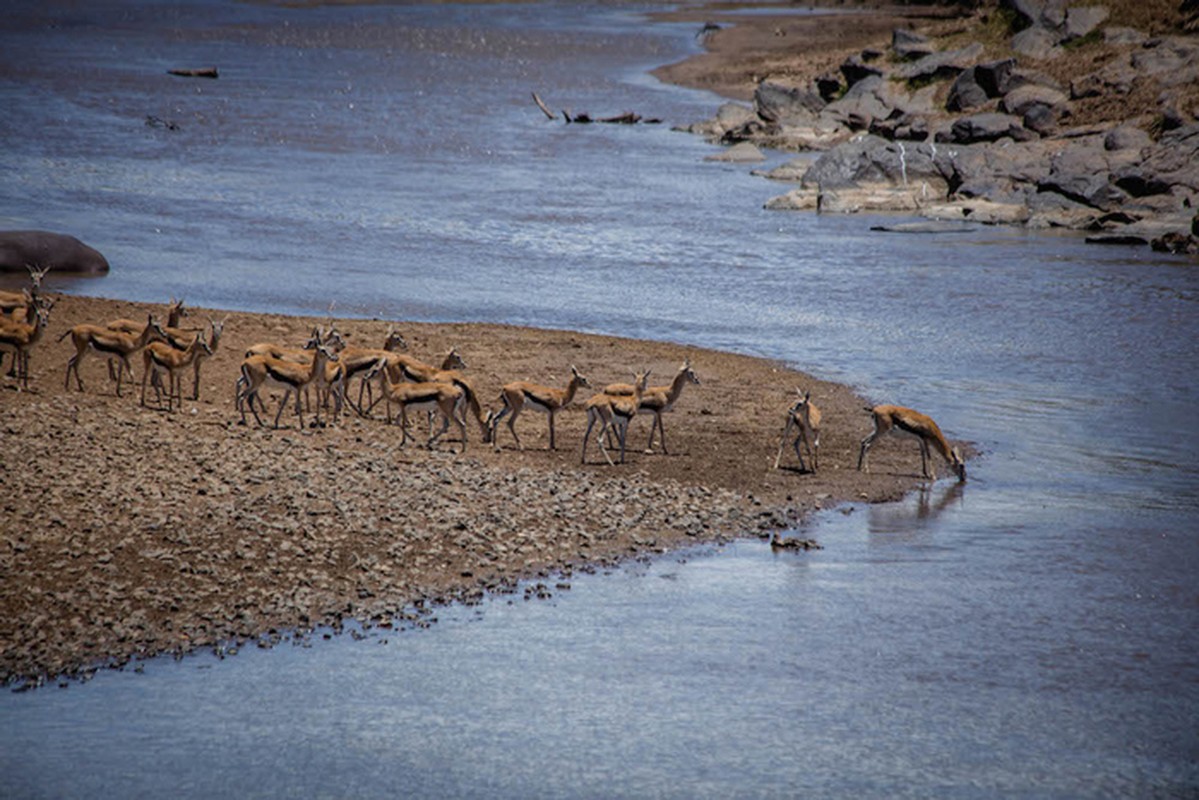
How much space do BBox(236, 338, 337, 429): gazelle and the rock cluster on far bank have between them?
85.9 feet

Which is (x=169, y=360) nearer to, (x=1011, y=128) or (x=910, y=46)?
(x=1011, y=128)

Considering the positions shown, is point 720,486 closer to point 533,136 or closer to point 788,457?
point 788,457

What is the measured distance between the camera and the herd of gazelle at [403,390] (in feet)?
57.6

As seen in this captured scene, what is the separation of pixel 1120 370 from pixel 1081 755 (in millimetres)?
14561

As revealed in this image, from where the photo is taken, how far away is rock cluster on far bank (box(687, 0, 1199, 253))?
40.8m

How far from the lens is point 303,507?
47.1 ft

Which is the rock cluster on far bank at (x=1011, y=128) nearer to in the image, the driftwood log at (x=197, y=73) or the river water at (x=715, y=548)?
the river water at (x=715, y=548)

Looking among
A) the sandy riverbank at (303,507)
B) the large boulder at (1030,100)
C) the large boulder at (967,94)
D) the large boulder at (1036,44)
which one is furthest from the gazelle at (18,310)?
the large boulder at (1036,44)

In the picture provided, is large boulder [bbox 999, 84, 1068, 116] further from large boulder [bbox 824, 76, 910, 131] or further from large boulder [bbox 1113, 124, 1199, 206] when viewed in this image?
large boulder [bbox 1113, 124, 1199, 206]

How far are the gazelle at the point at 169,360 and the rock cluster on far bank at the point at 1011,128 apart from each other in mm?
27021

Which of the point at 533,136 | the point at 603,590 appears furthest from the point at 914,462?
the point at 533,136

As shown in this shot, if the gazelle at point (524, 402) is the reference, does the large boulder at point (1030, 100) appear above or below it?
Result: above

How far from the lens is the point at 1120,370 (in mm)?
24531

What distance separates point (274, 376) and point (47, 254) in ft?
43.8
